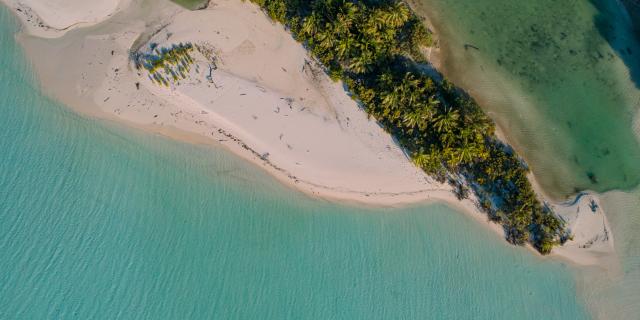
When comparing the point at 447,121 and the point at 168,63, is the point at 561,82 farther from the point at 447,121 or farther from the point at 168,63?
the point at 168,63

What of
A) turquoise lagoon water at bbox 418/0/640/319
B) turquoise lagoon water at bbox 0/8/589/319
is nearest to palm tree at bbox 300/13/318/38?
turquoise lagoon water at bbox 418/0/640/319

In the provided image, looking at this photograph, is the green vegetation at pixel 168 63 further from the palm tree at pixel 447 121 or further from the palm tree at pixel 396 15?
the palm tree at pixel 447 121

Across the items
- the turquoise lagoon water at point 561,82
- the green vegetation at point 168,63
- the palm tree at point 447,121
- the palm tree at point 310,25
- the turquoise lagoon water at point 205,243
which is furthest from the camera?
the turquoise lagoon water at point 561,82

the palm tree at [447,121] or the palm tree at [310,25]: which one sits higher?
the palm tree at [310,25]

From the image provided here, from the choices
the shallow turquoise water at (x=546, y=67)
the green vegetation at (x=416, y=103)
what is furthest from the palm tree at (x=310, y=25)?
the shallow turquoise water at (x=546, y=67)

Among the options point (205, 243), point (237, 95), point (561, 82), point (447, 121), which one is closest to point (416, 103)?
point (447, 121)

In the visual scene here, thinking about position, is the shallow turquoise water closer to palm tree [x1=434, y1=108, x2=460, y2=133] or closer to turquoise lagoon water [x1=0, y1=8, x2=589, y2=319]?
palm tree [x1=434, y1=108, x2=460, y2=133]

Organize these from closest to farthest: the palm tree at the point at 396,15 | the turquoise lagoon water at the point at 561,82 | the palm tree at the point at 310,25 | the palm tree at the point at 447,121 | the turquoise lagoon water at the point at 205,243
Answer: the palm tree at the point at 447,121 < the palm tree at the point at 396,15 < the palm tree at the point at 310,25 < the turquoise lagoon water at the point at 205,243 < the turquoise lagoon water at the point at 561,82
